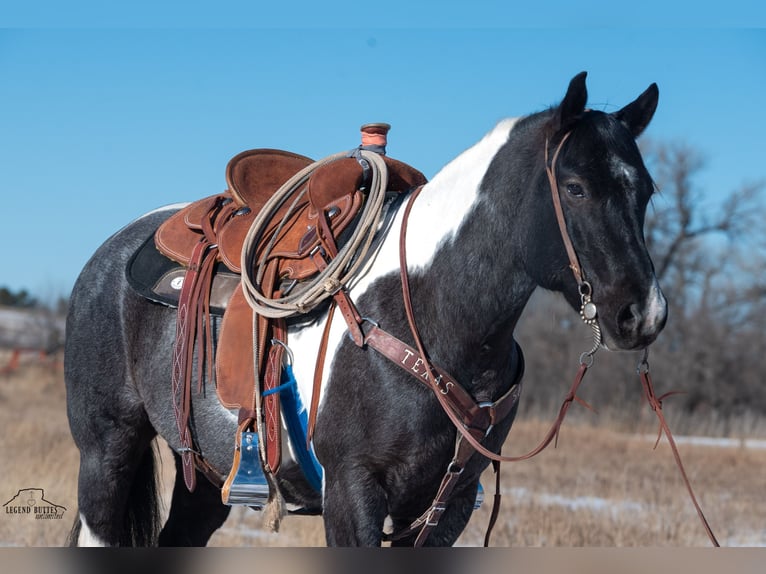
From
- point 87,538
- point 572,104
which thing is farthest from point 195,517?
point 572,104

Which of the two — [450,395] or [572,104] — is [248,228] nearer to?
[450,395]

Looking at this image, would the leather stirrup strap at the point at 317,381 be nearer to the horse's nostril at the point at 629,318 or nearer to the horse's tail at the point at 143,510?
the horse's nostril at the point at 629,318

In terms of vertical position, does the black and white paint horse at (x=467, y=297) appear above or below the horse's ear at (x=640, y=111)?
below

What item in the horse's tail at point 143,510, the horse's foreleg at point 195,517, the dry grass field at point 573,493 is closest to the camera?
the horse's tail at point 143,510

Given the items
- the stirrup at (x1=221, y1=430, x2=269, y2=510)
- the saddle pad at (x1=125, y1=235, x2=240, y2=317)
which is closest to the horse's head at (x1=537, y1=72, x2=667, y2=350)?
the stirrup at (x1=221, y1=430, x2=269, y2=510)

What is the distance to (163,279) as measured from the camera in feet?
12.7

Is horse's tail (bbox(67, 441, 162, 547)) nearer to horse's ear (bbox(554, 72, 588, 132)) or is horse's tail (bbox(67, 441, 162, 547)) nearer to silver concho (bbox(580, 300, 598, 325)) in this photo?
silver concho (bbox(580, 300, 598, 325))

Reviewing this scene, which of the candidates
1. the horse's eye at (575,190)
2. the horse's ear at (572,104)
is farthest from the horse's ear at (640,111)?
the horse's eye at (575,190)

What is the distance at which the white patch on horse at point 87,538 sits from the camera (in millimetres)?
4031

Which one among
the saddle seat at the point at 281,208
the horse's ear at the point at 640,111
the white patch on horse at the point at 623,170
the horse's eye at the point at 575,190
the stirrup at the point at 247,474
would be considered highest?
the horse's ear at the point at 640,111

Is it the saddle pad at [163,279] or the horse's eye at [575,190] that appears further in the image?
the saddle pad at [163,279]

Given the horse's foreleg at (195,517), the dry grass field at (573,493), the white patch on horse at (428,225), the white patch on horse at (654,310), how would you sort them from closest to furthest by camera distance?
the white patch on horse at (654,310) → the white patch on horse at (428,225) → the horse's foreleg at (195,517) → the dry grass field at (573,493)

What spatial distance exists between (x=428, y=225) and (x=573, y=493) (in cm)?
670

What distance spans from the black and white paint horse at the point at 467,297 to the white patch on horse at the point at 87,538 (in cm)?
86
